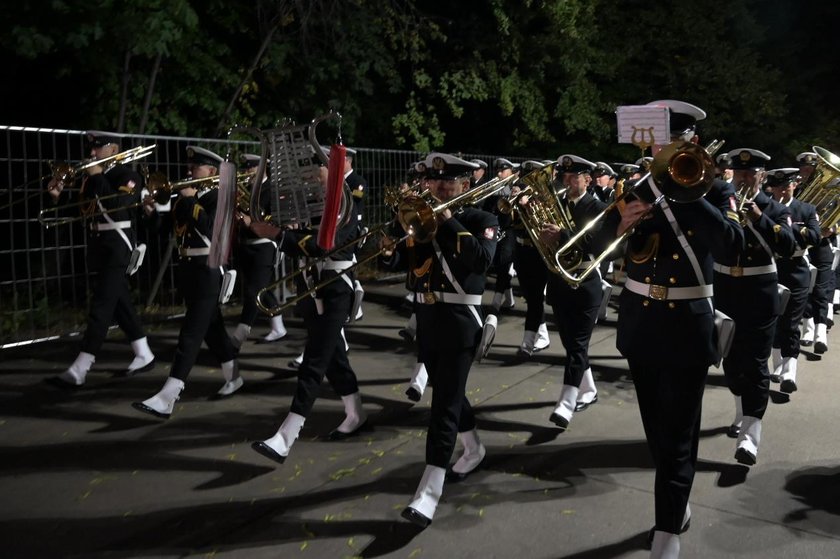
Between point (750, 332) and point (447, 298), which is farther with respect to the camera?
point (750, 332)

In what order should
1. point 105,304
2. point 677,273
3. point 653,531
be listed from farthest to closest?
point 105,304 < point 653,531 < point 677,273

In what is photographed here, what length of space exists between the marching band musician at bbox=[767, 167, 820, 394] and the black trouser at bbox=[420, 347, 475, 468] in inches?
137

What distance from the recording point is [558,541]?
4.00m

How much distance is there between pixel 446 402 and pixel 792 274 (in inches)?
169

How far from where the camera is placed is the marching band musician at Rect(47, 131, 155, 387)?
6.86 m

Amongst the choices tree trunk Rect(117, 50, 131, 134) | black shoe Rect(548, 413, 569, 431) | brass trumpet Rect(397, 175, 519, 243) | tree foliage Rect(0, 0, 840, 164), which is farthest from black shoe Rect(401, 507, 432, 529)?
tree trunk Rect(117, 50, 131, 134)

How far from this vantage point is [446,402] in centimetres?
425

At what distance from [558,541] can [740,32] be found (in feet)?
65.9

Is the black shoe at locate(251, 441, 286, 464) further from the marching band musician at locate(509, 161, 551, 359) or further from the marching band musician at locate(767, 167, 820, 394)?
the marching band musician at locate(767, 167, 820, 394)

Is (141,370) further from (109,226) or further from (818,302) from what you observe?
(818,302)

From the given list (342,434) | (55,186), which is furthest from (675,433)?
(55,186)

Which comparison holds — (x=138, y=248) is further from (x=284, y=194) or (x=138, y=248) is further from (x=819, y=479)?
(x=819, y=479)

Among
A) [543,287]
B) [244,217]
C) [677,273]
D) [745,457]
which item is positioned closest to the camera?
[677,273]

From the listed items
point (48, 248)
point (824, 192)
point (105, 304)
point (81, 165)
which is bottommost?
point (105, 304)
